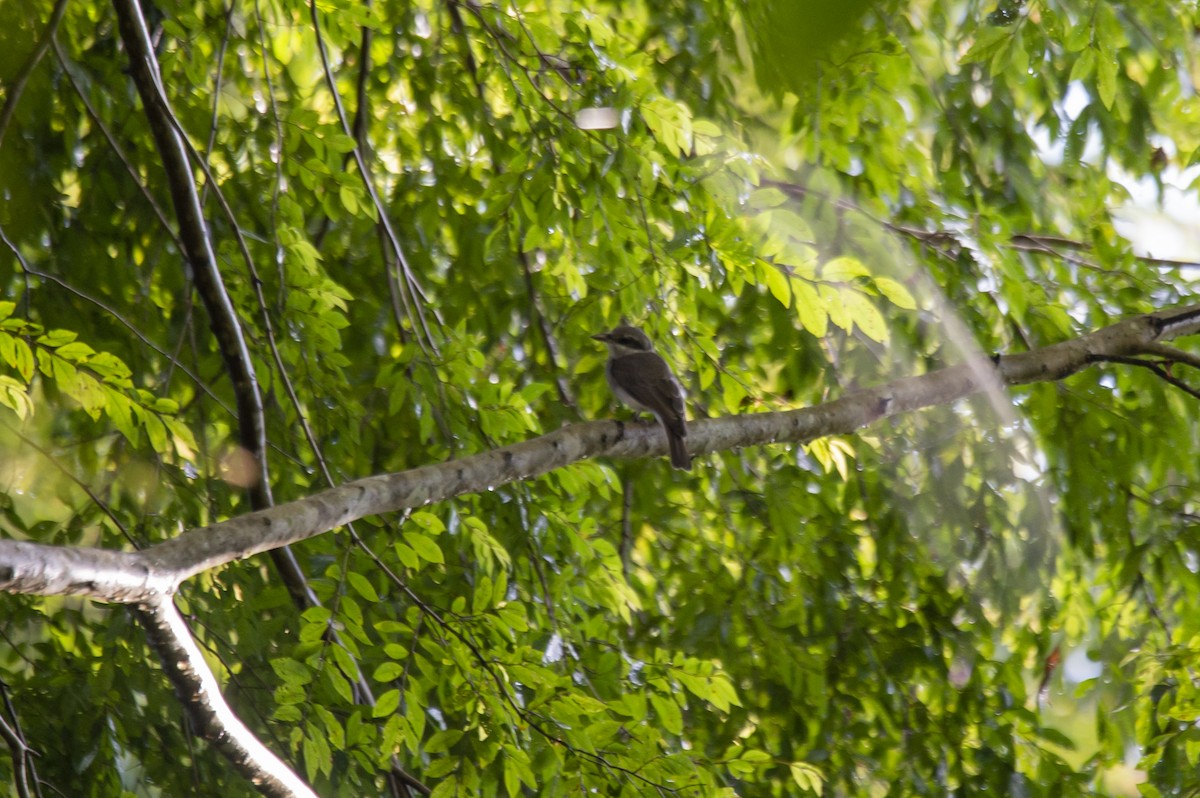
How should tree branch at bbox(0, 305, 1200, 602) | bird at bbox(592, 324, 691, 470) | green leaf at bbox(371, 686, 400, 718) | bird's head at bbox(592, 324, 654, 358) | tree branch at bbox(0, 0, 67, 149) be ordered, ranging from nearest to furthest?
tree branch at bbox(0, 305, 1200, 602)
green leaf at bbox(371, 686, 400, 718)
tree branch at bbox(0, 0, 67, 149)
bird at bbox(592, 324, 691, 470)
bird's head at bbox(592, 324, 654, 358)

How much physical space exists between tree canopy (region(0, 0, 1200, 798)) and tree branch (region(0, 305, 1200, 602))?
1cm

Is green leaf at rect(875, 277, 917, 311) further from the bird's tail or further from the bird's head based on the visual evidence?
the bird's head

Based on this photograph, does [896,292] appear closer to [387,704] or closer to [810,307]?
[810,307]

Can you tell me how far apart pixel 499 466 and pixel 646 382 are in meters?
1.48

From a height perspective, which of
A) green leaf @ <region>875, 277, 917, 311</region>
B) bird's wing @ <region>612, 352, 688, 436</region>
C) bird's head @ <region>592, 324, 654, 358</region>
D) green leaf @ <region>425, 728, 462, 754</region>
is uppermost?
bird's head @ <region>592, 324, 654, 358</region>

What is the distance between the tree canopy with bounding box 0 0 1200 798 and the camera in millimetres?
2793

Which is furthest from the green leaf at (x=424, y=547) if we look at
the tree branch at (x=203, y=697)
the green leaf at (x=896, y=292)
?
the green leaf at (x=896, y=292)

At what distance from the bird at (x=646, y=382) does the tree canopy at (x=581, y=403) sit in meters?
0.08

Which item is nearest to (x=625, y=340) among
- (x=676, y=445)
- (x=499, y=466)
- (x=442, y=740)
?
(x=676, y=445)

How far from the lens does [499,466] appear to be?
261cm

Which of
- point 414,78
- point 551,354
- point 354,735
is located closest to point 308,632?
point 354,735

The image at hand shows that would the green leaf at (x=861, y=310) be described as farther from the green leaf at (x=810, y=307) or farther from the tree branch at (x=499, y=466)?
the tree branch at (x=499, y=466)

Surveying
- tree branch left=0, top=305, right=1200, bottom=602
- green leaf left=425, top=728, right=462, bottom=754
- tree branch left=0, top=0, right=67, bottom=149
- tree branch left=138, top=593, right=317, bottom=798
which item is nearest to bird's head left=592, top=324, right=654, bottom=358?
tree branch left=0, top=305, right=1200, bottom=602

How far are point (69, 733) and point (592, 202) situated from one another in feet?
7.09
